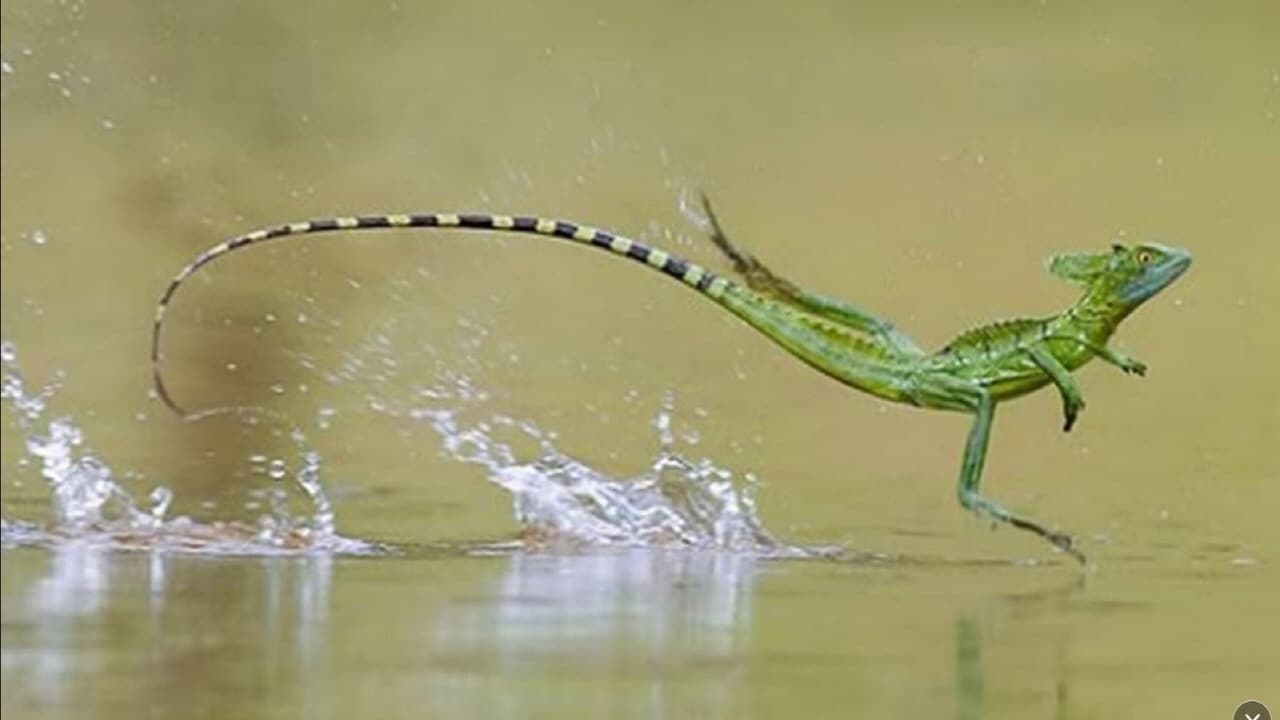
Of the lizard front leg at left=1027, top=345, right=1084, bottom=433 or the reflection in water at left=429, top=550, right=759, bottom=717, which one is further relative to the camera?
the lizard front leg at left=1027, top=345, right=1084, bottom=433

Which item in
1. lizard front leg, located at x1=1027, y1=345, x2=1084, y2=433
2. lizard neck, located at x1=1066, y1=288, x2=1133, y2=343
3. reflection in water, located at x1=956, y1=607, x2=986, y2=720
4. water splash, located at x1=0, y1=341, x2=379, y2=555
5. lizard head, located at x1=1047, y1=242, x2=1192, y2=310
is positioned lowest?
reflection in water, located at x1=956, y1=607, x2=986, y2=720

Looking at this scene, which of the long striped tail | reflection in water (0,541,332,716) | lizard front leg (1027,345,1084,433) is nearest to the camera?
reflection in water (0,541,332,716)

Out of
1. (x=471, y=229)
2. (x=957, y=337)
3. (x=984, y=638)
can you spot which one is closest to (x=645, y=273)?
(x=471, y=229)

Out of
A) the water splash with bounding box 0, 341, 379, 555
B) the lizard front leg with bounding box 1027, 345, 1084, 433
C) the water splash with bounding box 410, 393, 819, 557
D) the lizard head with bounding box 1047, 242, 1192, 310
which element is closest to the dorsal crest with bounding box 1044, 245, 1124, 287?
the lizard head with bounding box 1047, 242, 1192, 310

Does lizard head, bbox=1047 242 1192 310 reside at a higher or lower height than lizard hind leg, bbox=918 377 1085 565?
higher

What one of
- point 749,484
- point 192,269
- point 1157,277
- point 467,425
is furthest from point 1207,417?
point 192,269

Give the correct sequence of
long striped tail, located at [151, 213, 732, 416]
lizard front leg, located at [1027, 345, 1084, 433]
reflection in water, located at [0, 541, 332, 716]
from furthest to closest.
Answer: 1. long striped tail, located at [151, 213, 732, 416]
2. lizard front leg, located at [1027, 345, 1084, 433]
3. reflection in water, located at [0, 541, 332, 716]

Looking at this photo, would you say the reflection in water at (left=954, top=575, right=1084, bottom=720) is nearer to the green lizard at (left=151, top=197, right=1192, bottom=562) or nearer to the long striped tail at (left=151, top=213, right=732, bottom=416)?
the green lizard at (left=151, top=197, right=1192, bottom=562)

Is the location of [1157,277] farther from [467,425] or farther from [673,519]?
[467,425]
